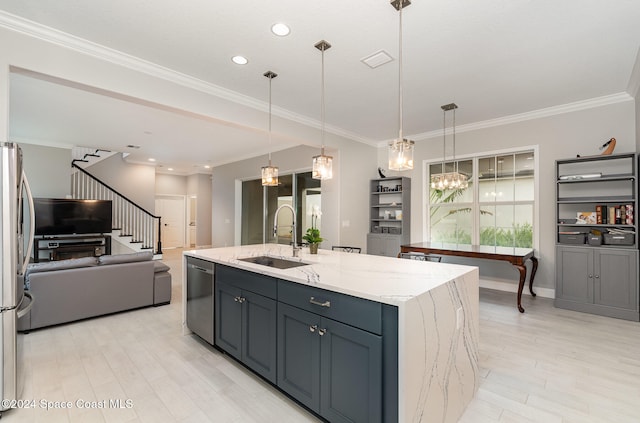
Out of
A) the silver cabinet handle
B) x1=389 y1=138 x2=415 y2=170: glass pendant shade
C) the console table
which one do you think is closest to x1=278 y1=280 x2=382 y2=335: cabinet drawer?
the silver cabinet handle

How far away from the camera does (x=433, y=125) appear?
214 inches

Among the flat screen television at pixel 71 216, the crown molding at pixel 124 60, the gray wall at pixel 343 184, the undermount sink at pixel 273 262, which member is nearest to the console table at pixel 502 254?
the gray wall at pixel 343 184

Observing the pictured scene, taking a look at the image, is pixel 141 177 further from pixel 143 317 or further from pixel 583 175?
pixel 583 175

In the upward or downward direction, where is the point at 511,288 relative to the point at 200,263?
downward

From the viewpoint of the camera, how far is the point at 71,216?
22.0ft

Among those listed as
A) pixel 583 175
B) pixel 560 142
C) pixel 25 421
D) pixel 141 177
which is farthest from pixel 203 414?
pixel 141 177

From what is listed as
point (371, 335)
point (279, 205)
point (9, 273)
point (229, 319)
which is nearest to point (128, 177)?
point (279, 205)

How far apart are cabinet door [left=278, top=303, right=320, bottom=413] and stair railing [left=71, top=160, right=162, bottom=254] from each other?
6.90 metres

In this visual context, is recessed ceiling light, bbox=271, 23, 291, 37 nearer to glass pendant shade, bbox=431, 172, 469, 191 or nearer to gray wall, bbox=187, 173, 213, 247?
glass pendant shade, bbox=431, 172, 469, 191

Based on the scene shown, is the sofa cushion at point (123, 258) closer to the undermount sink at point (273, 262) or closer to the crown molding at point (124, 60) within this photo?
the undermount sink at point (273, 262)

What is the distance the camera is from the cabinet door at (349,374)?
158cm

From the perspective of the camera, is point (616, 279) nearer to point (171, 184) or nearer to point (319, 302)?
point (319, 302)

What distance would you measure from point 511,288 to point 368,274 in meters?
4.21

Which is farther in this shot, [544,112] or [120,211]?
[120,211]
